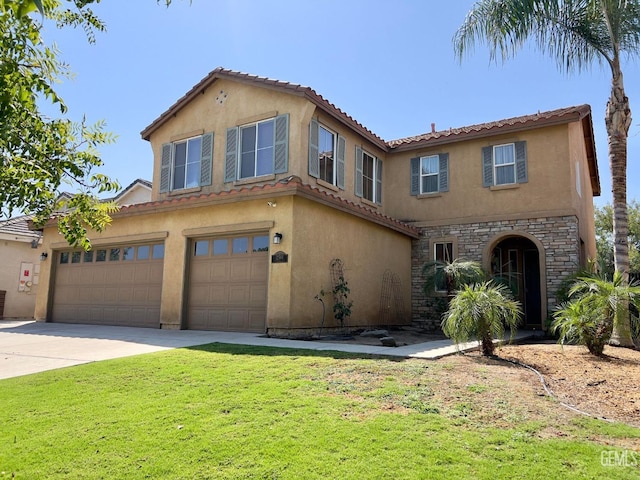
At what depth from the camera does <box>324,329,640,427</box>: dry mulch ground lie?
503cm

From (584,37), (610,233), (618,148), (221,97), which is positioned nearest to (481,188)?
(618,148)

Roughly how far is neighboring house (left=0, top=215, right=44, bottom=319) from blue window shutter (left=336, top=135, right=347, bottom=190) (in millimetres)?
12307

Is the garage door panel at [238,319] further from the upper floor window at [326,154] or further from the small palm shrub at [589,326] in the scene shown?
the small palm shrub at [589,326]

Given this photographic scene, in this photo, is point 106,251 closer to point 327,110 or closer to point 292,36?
point 327,110

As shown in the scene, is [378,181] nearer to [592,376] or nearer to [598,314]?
[598,314]

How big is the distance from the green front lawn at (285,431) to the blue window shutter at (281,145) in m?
7.57

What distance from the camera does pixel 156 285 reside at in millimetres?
13094

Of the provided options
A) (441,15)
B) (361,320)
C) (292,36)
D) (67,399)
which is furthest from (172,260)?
(441,15)

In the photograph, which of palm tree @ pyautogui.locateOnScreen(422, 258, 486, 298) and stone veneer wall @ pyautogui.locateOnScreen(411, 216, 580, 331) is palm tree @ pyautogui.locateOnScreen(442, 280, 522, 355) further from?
stone veneer wall @ pyautogui.locateOnScreen(411, 216, 580, 331)

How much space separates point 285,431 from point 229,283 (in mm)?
7930

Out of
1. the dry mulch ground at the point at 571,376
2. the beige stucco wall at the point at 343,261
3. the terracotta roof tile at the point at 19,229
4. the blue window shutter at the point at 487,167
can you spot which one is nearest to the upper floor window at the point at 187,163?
the beige stucco wall at the point at 343,261

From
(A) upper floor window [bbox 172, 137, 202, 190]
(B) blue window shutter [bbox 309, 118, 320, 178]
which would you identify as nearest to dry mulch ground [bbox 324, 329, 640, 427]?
(B) blue window shutter [bbox 309, 118, 320, 178]

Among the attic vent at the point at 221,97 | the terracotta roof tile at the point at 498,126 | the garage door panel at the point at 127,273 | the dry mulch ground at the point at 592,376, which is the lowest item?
the dry mulch ground at the point at 592,376

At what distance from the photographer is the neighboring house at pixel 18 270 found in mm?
18438
